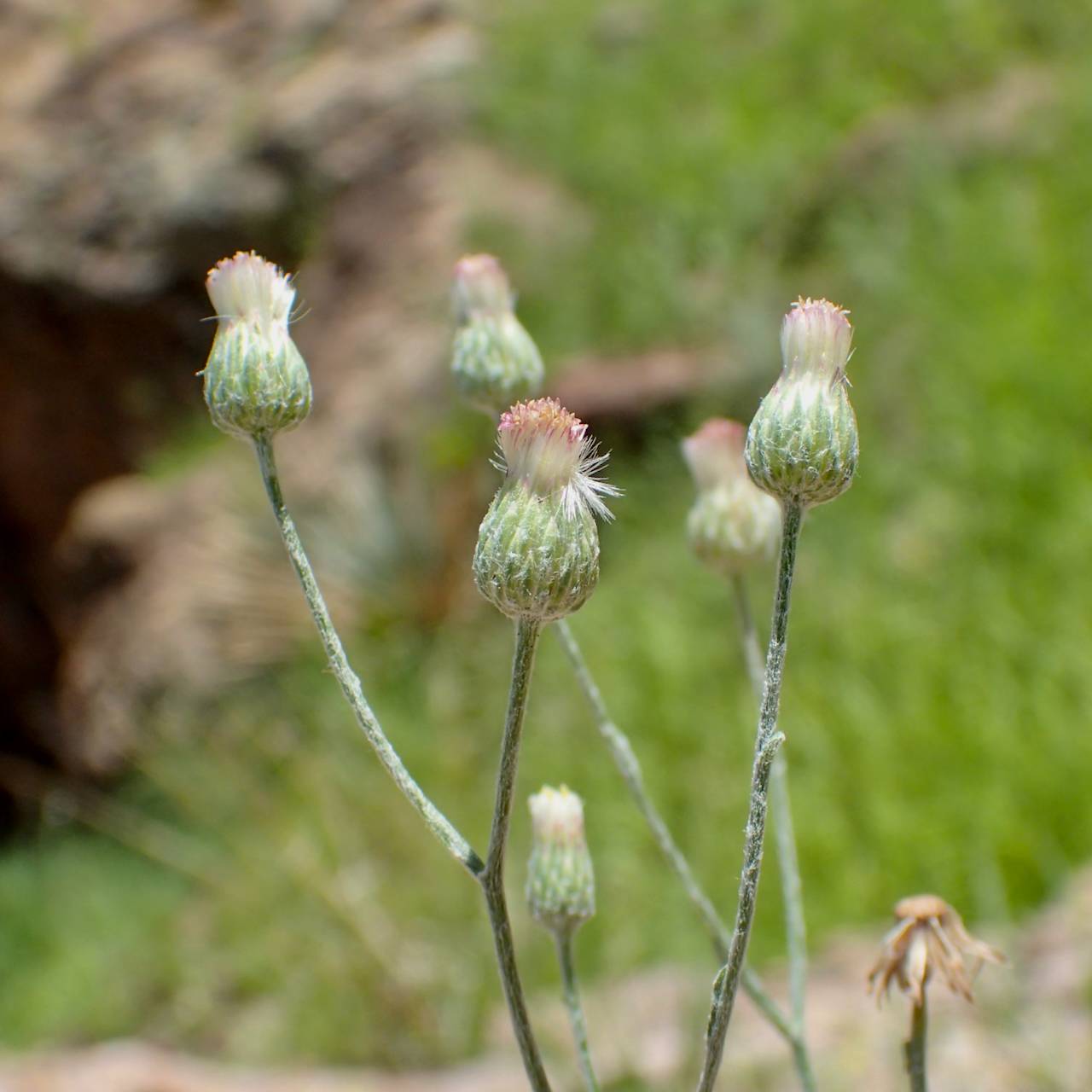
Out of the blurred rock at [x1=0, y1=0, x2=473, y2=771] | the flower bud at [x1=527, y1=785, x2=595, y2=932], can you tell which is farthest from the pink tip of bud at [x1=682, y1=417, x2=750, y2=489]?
the blurred rock at [x1=0, y1=0, x2=473, y2=771]

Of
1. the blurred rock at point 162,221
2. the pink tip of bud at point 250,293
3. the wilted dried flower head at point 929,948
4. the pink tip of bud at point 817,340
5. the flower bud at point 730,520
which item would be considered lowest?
the wilted dried flower head at point 929,948

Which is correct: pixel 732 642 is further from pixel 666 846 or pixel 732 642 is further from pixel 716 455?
pixel 666 846

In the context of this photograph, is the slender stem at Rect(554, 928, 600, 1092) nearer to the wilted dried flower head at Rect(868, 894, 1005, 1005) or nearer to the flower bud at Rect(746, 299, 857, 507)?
the wilted dried flower head at Rect(868, 894, 1005, 1005)

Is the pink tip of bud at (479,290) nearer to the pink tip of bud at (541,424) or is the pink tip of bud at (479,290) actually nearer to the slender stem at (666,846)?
the slender stem at (666,846)

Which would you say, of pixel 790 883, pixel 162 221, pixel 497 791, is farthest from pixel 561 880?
pixel 162 221

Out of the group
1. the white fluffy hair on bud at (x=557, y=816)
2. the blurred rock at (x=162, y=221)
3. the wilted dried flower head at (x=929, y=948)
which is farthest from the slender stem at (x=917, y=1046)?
the blurred rock at (x=162, y=221)

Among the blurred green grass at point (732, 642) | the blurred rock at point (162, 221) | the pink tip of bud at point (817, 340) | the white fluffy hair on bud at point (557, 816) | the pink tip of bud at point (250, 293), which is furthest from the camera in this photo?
the blurred rock at point (162, 221)
